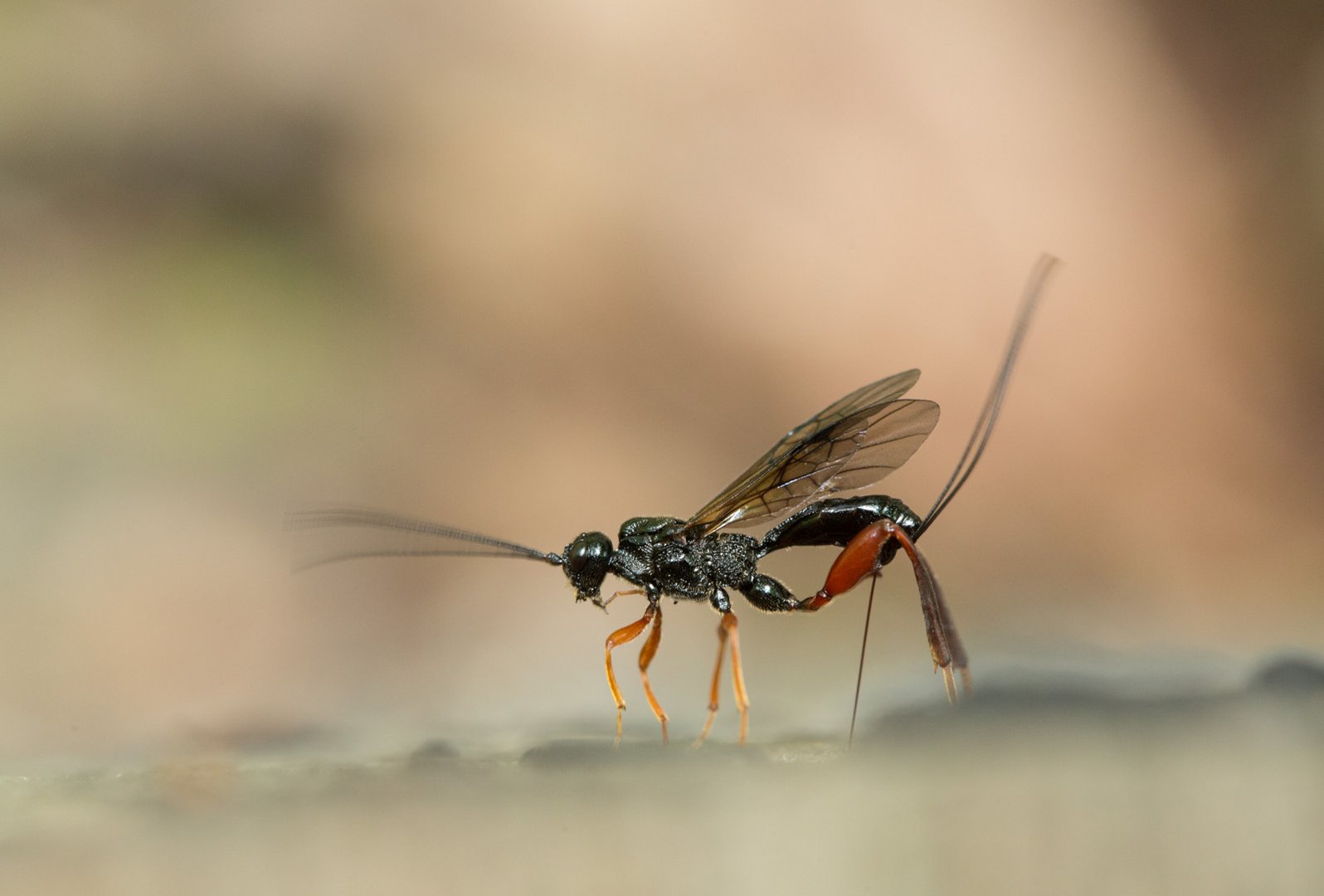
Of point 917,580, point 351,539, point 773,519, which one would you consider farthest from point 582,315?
point 917,580

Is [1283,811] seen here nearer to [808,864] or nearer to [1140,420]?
[808,864]

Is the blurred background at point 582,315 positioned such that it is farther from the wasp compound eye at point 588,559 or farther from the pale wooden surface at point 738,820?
the pale wooden surface at point 738,820

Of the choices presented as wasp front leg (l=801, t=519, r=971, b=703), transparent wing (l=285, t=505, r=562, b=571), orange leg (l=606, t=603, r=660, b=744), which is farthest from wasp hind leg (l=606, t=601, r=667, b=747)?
transparent wing (l=285, t=505, r=562, b=571)

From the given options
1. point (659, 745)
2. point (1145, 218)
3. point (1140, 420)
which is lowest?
point (659, 745)

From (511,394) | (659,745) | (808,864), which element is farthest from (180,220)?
(808,864)

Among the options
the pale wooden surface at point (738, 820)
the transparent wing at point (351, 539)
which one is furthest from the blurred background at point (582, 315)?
the pale wooden surface at point (738, 820)

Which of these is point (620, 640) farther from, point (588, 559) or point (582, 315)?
point (582, 315)
